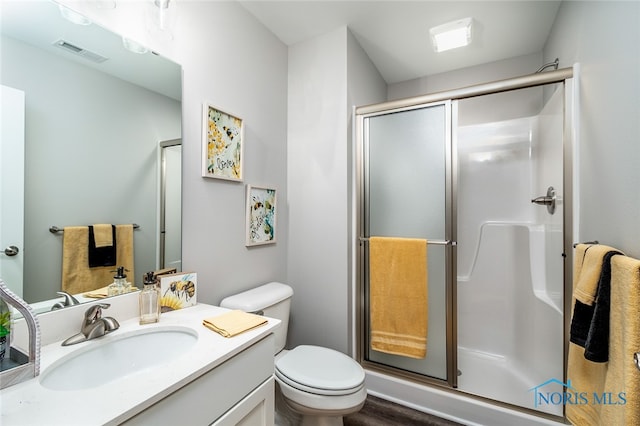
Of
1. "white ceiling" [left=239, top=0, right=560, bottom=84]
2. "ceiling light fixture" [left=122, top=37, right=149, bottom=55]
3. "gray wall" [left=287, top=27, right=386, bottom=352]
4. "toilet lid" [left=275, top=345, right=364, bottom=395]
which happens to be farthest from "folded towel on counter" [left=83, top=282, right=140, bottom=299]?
"white ceiling" [left=239, top=0, right=560, bottom=84]

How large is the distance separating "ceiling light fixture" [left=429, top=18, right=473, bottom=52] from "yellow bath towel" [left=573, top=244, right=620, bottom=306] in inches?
59.2

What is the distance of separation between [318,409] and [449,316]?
3.05ft

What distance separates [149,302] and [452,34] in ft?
7.65

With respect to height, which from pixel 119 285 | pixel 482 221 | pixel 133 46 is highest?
pixel 133 46

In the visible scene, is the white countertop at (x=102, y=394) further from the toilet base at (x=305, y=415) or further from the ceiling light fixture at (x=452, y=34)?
the ceiling light fixture at (x=452, y=34)

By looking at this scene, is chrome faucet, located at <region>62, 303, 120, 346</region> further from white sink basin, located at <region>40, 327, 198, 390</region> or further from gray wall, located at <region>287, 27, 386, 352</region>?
gray wall, located at <region>287, 27, 386, 352</region>

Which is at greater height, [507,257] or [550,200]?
[550,200]

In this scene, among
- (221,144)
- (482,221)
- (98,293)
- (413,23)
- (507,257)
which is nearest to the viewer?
(98,293)

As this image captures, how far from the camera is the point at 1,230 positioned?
787 millimetres

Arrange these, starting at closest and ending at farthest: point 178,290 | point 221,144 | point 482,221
Result: point 178,290
point 221,144
point 482,221

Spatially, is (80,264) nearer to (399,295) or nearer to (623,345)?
(399,295)

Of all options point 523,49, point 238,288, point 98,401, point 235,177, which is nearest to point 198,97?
point 235,177

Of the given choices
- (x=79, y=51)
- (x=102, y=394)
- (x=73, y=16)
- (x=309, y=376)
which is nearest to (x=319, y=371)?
(x=309, y=376)

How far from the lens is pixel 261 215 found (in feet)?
5.77
